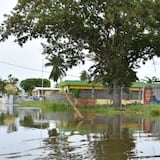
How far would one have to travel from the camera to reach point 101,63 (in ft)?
153

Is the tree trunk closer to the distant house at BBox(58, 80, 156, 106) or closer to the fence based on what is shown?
the fence

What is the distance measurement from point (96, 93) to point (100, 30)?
75.4ft

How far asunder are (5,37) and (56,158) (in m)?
31.5

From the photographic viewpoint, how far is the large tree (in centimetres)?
3809

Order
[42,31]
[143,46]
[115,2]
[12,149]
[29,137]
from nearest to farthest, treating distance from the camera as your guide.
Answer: [12,149] < [29,137] < [115,2] < [42,31] < [143,46]

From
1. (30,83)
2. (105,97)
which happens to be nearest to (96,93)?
(105,97)

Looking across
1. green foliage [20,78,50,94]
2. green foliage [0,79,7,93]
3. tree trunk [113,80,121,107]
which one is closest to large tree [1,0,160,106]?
tree trunk [113,80,121,107]

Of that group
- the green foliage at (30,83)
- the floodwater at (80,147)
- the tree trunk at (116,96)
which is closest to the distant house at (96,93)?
the tree trunk at (116,96)

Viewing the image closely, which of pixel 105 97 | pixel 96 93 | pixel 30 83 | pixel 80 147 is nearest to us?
pixel 80 147

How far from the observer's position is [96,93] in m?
64.6

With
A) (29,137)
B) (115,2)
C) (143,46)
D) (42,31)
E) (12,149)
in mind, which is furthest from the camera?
(143,46)

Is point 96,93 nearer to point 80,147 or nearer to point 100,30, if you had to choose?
point 100,30

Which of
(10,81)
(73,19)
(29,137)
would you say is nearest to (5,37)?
(73,19)

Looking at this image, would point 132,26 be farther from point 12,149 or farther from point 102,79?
point 12,149
